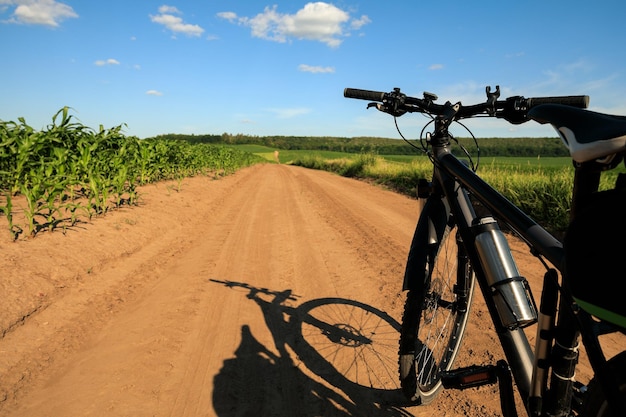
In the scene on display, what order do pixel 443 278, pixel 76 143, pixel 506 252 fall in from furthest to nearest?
pixel 76 143 < pixel 443 278 < pixel 506 252

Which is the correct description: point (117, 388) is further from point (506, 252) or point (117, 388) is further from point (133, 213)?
point (133, 213)

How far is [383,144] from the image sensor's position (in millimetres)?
77062

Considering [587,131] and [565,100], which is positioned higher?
[565,100]

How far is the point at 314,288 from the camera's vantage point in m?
4.54

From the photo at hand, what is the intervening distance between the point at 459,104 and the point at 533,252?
108cm

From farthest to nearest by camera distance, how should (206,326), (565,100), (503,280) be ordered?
1. (206,326)
2. (565,100)
3. (503,280)

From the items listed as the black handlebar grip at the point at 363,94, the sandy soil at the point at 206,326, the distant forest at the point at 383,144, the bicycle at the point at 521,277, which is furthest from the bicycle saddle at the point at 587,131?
the distant forest at the point at 383,144

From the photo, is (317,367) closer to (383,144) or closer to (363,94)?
(363,94)

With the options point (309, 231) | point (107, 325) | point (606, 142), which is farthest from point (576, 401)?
point (309, 231)

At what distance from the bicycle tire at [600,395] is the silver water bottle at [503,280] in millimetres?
388

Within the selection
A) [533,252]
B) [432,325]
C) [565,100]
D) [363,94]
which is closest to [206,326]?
[432,325]

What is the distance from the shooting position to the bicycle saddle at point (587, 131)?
1.01 metres

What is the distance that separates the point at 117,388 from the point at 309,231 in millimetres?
5154

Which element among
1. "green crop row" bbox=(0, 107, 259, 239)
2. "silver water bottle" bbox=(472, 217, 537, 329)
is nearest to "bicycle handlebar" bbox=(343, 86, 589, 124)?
"silver water bottle" bbox=(472, 217, 537, 329)
